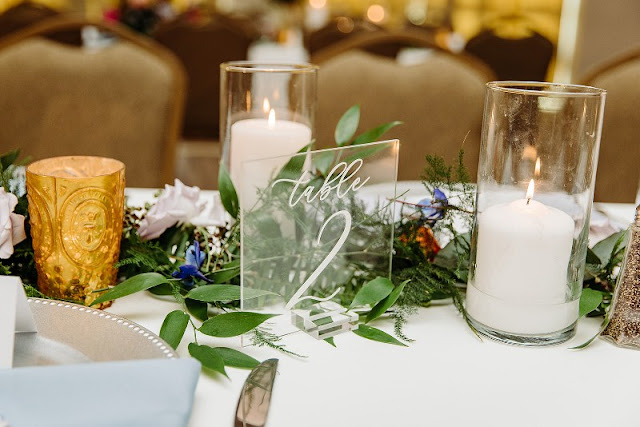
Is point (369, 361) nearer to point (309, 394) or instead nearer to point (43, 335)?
point (309, 394)

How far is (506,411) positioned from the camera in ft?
1.71

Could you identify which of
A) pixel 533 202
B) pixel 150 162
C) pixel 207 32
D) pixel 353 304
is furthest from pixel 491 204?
pixel 207 32

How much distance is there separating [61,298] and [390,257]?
326 millimetres

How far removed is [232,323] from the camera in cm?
59

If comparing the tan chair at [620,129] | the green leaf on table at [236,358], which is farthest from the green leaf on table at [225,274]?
the tan chair at [620,129]

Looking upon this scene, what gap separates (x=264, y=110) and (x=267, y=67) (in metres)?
0.08

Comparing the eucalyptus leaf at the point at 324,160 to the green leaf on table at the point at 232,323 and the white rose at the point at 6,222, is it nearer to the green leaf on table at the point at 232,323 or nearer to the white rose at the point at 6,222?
the green leaf on table at the point at 232,323

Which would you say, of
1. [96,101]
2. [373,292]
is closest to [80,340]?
[373,292]

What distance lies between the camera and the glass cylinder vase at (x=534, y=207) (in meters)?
0.60

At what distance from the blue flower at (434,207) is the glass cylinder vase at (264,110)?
6.5 inches

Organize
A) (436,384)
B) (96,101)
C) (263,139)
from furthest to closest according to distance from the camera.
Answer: (96,101), (263,139), (436,384)

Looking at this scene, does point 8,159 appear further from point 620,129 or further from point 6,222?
point 620,129

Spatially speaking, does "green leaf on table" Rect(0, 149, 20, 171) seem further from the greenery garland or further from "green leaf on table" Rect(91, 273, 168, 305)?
"green leaf on table" Rect(91, 273, 168, 305)

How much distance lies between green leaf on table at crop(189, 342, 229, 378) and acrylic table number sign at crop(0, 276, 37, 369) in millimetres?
134
